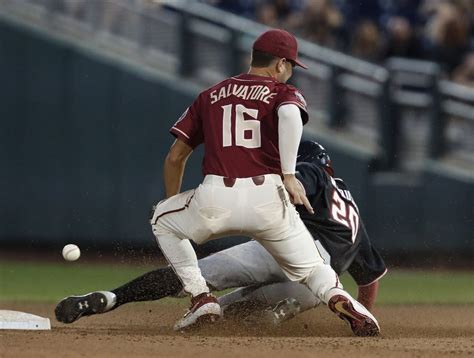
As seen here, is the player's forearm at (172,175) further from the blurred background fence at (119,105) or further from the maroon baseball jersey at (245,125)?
the blurred background fence at (119,105)

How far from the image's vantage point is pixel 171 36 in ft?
A: 43.2

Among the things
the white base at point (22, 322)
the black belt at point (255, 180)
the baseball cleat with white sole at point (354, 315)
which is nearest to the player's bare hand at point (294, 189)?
the black belt at point (255, 180)

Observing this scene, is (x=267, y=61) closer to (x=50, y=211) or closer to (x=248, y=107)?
(x=248, y=107)

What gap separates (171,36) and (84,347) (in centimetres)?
841

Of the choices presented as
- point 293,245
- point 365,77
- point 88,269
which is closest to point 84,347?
point 293,245

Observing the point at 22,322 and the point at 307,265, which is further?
the point at 22,322

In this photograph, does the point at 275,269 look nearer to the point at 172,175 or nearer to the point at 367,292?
the point at 367,292

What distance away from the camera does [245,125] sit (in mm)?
5770

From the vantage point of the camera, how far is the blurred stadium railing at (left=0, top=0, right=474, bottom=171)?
484 inches

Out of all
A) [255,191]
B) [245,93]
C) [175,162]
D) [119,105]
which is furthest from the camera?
[119,105]

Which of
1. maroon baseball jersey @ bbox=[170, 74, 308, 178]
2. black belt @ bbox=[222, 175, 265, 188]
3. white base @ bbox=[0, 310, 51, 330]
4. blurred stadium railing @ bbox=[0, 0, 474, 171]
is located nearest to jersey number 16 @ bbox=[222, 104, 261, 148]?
maroon baseball jersey @ bbox=[170, 74, 308, 178]

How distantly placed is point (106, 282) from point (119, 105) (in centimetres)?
341

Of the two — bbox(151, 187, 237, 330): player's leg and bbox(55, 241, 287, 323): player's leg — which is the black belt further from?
bbox(55, 241, 287, 323): player's leg

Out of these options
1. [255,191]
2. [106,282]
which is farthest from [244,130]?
[106,282]
